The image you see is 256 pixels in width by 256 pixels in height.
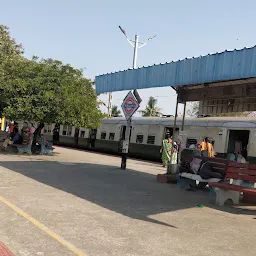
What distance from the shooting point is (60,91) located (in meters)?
16.3

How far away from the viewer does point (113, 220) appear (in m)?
6.24

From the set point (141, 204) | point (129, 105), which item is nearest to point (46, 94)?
point (129, 105)

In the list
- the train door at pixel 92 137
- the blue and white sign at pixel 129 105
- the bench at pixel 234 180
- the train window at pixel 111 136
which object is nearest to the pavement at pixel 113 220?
the bench at pixel 234 180

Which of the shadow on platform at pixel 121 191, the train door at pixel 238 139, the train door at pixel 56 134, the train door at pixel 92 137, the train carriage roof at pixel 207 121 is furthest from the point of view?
the train door at pixel 56 134

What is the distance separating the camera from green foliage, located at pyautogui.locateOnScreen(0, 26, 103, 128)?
15742mm

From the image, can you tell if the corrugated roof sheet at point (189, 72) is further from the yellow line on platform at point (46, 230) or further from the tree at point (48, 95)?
the yellow line on platform at point (46, 230)

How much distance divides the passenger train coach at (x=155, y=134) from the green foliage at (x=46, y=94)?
5398 millimetres

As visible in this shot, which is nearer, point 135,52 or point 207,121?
point 207,121

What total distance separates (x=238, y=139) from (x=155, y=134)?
5.07 m

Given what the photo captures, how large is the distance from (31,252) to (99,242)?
0.96 m

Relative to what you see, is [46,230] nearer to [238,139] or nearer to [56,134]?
[238,139]

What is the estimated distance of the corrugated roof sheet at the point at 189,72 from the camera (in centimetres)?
800

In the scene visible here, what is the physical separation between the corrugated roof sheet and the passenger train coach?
817cm

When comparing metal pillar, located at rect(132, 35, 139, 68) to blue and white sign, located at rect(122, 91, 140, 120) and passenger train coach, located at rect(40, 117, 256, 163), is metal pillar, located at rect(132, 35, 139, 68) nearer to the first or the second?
passenger train coach, located at rect(40, 117, 256, 163)
